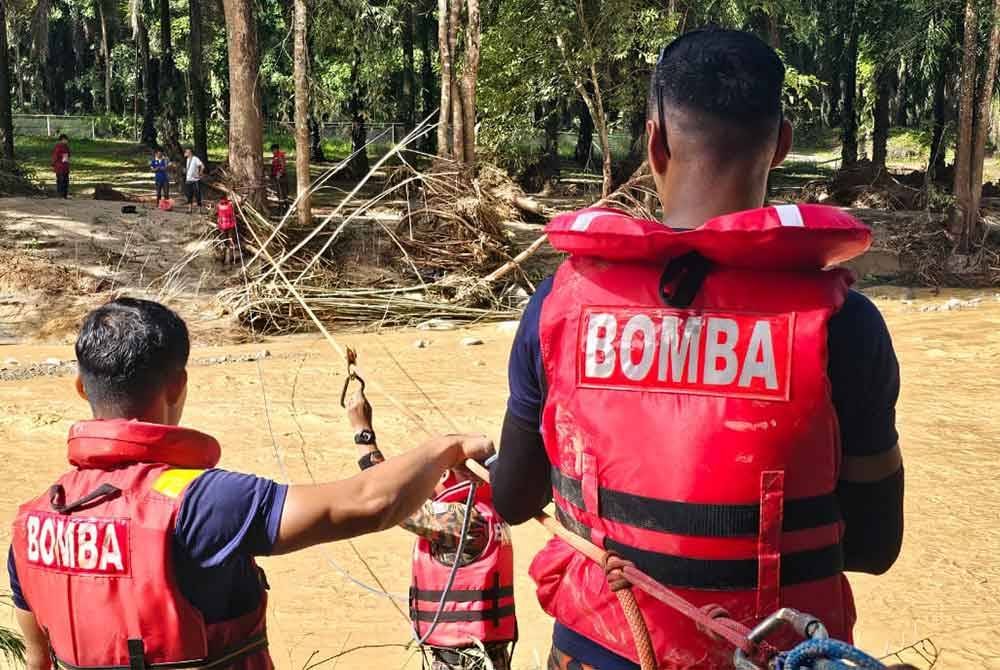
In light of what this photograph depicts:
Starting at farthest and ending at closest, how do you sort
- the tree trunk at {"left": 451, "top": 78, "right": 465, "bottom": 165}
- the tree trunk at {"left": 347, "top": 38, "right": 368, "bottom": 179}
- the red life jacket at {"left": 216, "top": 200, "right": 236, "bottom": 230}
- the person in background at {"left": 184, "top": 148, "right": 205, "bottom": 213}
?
the tree trunk at {"left": 347, "top": 38, "right": 368, "bottom": 179}, the person in background at {"left": 184, "top": 148, "right": 205, "bottom": 213}, the tree trunk at {"left": 451, "top": 78, "right": 465, "bottom": 165}, the red life jacket at {"left": 216, "top": 200, "right": 236, "bottom": 230}

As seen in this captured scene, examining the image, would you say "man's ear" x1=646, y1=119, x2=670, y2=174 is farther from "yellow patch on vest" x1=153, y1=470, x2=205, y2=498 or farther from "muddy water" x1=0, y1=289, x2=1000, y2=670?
"muddy water" x1=0, y1=289, x2=1000, y2=670

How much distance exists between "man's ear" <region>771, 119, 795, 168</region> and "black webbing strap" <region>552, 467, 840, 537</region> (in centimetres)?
60

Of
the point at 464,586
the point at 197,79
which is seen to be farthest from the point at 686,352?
the point at 197,79

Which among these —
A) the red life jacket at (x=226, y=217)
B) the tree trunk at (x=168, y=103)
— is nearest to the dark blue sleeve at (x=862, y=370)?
the red life jacket at (x=226, y=217)

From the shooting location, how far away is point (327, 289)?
13984 millimetres

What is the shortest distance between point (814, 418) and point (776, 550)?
212 mm

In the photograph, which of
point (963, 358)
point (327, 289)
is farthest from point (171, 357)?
point (327, 289)

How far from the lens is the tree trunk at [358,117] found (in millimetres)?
30558

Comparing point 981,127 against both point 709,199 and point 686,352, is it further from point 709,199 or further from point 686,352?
point 686,352

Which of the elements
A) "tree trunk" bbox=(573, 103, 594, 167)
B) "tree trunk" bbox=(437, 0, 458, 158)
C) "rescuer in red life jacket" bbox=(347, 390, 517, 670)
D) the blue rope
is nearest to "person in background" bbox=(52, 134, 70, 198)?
"tree trunk" bbox=(437, 0, 458, 158)

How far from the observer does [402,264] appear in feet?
52.7

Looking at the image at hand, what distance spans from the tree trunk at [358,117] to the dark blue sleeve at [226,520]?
27104 millimetres

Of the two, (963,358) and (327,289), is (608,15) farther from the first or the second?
(963,358)

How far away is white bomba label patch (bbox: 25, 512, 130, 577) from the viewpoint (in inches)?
77.7
